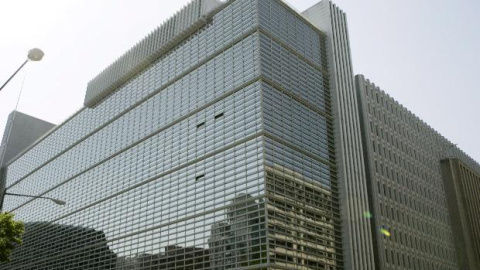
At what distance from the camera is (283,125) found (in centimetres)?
4162

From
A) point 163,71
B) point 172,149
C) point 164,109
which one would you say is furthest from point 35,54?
point 163,71

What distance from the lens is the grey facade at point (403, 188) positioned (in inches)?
2005

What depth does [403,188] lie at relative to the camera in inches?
2320

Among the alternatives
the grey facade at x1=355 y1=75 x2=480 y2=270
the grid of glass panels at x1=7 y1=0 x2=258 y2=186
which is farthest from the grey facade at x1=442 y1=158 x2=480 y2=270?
the grid of glass panels at x1=7 y1=0 x2=258 y2=186

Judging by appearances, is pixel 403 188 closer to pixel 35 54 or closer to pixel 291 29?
pixel 291 29

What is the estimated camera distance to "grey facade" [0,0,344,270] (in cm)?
3822

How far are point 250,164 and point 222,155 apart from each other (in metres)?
3.92

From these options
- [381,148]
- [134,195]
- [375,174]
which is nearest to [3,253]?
[134,195]

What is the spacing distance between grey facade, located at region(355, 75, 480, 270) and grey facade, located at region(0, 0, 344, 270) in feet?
31.8

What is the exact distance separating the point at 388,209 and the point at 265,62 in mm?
22869

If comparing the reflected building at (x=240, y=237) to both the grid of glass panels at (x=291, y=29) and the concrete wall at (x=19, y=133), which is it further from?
the concrete wall at (x=19, y=133)

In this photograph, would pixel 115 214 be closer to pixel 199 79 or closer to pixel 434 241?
pixel 199 79

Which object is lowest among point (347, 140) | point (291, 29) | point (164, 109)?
point (347, 140)

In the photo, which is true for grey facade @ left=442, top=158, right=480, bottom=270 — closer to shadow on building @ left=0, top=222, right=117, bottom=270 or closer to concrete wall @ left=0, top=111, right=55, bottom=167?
shadow on building @ left=0, top=222, right=117, bottom=270
